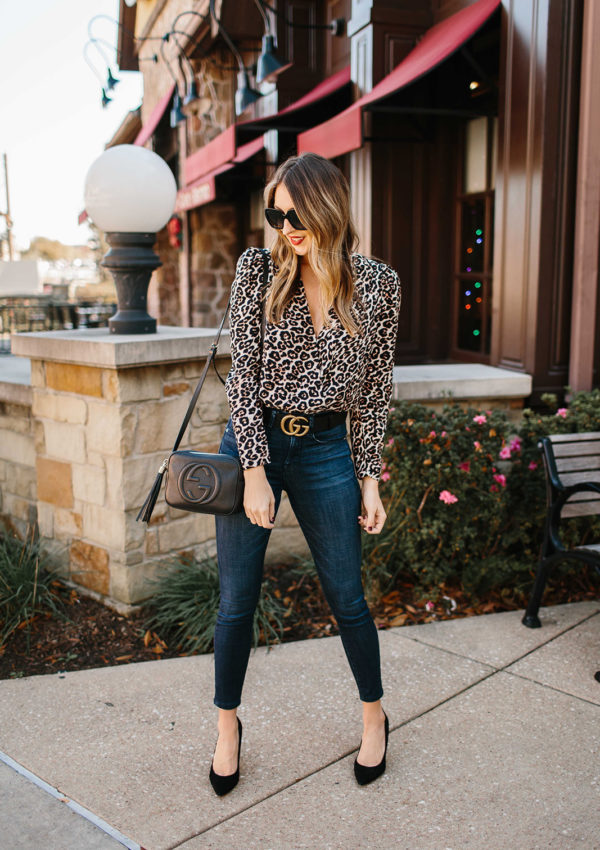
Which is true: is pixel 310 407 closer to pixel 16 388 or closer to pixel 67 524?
pixel 67 524

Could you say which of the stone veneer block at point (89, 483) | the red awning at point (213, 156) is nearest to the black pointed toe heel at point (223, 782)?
the stone veneer block at point (89, 483)

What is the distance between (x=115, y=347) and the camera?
3600 mm

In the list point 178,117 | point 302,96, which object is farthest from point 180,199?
point 302,96

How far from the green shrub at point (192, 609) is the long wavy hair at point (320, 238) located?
180 centimetres

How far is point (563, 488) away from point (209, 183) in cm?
704

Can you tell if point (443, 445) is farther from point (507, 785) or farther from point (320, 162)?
point (320, 162)

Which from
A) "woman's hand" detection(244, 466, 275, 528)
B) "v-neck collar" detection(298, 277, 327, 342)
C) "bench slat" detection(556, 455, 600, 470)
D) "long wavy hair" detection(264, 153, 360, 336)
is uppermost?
"long wavy hair" detection(264, 153, 360, 336)

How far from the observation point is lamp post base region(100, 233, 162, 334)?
4.12 metres

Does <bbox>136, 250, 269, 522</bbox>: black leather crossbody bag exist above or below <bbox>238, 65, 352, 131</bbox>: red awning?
below

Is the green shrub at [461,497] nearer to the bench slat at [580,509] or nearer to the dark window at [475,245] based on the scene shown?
the bench slat at [580,509]

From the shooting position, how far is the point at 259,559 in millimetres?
2354

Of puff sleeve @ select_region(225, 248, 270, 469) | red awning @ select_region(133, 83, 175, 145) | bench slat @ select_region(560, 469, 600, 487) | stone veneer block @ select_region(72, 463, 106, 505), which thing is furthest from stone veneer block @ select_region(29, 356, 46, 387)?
red awning @ select_region(133, 83, 175, 145)

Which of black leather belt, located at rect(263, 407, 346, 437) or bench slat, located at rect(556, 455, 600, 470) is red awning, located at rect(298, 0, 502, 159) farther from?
black leather belt, located at rect(263, 407, 346, 437)

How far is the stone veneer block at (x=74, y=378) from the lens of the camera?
383 cm
